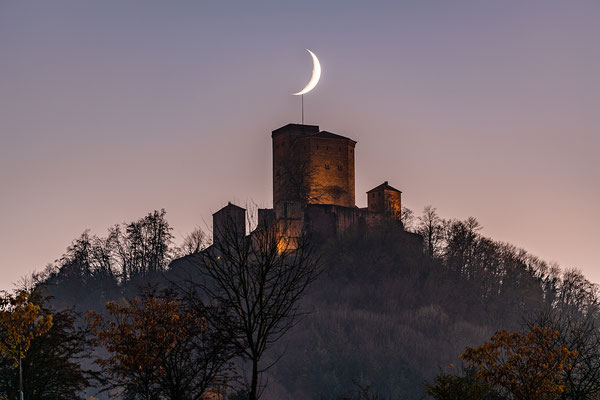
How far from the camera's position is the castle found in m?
81.7

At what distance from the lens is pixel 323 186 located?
3329 inches

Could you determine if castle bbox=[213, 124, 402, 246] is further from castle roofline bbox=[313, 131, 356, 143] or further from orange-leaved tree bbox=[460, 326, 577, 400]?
orange-leaved tree bbox=[460, 326, 577, 400]

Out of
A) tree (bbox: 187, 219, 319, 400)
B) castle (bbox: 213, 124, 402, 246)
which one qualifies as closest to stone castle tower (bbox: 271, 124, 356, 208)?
castle (bbox: 213, 124, 402, 246)

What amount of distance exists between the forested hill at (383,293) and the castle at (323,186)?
227 cm

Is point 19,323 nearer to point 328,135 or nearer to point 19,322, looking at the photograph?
point 19,322

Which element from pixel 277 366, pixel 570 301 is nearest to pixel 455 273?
pixel 570 301

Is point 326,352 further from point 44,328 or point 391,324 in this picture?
point 44,328

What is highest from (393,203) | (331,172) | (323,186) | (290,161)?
(290,161)

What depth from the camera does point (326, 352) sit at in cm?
6575

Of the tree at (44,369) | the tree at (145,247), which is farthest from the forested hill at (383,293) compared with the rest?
the tree at (44,369)

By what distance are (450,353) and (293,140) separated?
3239 centimetres

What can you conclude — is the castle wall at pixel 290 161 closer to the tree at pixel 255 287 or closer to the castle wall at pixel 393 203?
the castle wall at pixel 393 203

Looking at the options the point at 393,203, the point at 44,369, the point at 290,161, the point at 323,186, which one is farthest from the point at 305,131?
the point at 44,369

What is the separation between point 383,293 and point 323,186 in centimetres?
1424
